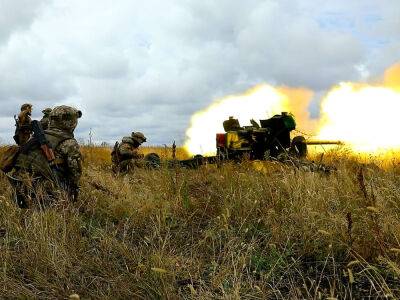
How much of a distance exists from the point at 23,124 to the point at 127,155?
96.2 inches

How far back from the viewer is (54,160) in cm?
544

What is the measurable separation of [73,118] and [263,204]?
2770 mm

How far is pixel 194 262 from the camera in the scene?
12.0 ft

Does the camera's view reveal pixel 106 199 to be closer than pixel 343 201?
No

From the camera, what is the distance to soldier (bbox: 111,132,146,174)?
10.8m

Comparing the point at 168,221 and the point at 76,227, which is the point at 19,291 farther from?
the point at 168,221

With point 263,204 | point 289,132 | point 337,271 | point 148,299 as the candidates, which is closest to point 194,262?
point 148,299

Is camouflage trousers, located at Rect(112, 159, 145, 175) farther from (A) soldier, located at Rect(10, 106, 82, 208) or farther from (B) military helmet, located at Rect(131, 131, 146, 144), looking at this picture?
(A) soldier, located at Rect(10, 106, 82, 208)

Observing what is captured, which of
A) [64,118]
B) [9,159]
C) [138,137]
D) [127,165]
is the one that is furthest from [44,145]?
[138,137]

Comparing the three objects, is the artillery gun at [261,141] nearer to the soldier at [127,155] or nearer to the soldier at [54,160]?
the soldier at [127,155]

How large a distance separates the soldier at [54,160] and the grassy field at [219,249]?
1.34 ft

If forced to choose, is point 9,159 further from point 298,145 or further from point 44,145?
point 298,145

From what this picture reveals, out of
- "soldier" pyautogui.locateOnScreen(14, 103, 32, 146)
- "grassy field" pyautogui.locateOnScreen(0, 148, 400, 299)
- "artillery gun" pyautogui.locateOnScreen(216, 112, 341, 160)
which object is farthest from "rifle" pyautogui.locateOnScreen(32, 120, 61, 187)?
"artillery gun" pyautogui.locateOnScreen(216, 112, 341, 160)

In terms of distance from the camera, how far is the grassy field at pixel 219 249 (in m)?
3.20
